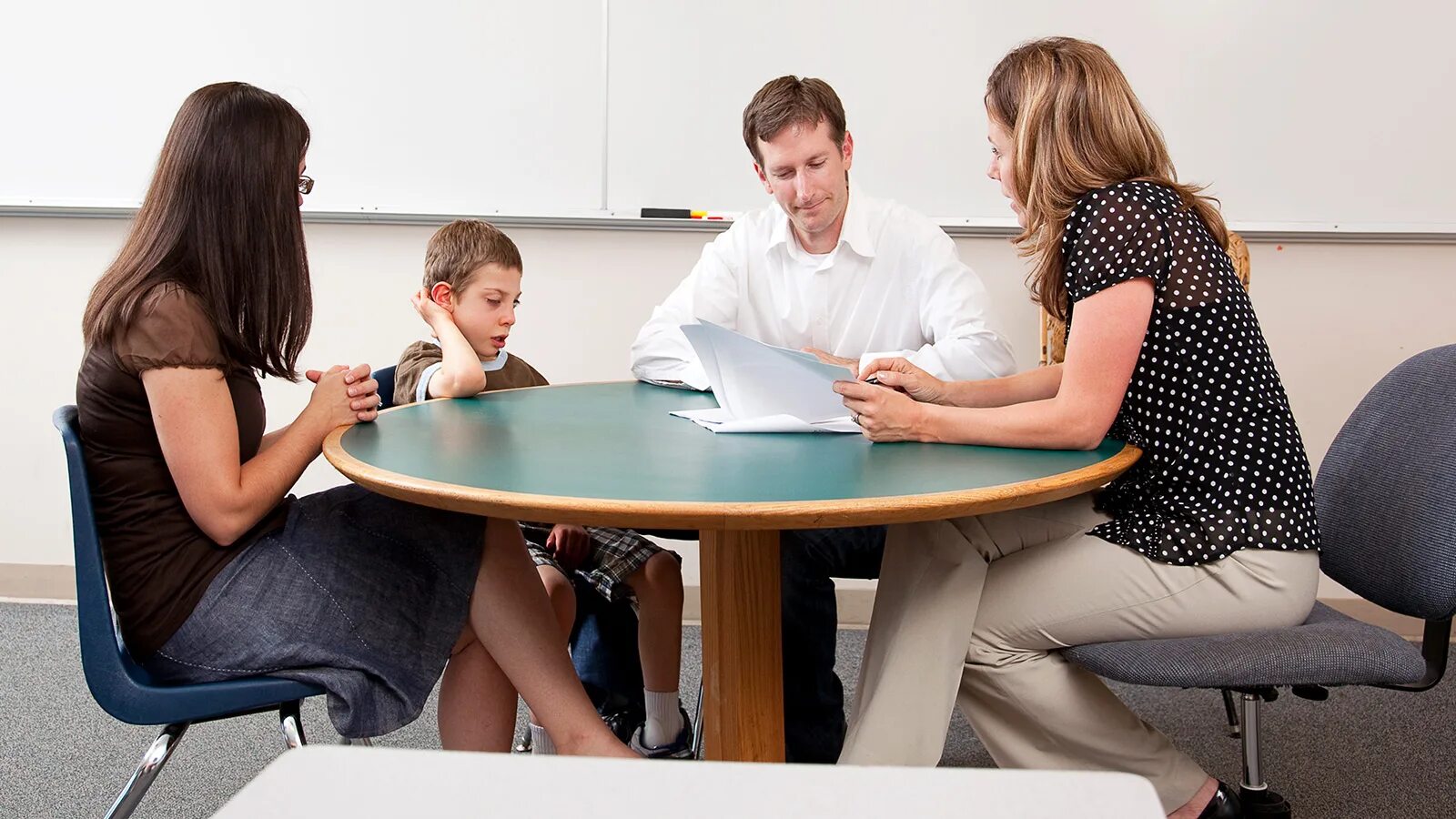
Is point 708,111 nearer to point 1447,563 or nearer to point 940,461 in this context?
point 940,461

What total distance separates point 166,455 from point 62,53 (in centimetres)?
223

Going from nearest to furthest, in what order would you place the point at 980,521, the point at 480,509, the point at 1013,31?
the point at 480,509 < the point at 980,521 < the point at 1013,31

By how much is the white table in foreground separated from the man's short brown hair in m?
1.89

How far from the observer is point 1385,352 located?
311 cm

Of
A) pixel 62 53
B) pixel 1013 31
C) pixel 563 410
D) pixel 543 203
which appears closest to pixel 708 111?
pixel 543 203

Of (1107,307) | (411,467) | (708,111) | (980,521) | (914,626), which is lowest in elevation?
(914,626)

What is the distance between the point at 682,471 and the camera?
1306 millimetres

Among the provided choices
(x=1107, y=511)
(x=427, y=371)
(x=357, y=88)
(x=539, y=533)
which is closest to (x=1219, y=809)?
(x=1107, y=511)

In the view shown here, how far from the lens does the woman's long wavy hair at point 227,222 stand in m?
1.50

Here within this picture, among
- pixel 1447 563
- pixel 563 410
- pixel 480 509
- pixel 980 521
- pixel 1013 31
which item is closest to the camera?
pixel 480 509

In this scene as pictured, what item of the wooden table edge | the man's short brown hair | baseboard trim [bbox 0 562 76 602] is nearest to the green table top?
the wooden table edge

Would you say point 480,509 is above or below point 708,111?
→ below

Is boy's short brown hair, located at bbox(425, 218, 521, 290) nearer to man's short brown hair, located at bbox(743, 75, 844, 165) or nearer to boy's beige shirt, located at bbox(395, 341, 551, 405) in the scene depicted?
boy's beige shirt, located at bbox(395, 341, 551, 405)

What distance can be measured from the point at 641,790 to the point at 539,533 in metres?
1.64
